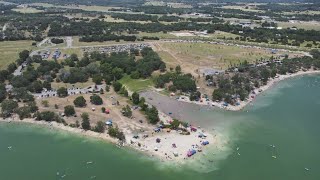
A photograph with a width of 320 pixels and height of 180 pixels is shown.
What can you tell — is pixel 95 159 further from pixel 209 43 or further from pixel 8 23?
pixel 8 23

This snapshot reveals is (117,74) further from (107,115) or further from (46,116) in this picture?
(46,116)

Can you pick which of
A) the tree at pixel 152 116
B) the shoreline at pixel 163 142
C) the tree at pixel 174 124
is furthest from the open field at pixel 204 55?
the shoreline at pixel 163 142

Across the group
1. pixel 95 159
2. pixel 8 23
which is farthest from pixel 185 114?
pixel 8 23

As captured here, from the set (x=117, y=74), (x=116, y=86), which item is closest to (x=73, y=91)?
(x=116, y=86)

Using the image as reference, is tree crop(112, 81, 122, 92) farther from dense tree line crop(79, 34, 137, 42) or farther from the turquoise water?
dense tree line crop(79, 34, 137, 42)

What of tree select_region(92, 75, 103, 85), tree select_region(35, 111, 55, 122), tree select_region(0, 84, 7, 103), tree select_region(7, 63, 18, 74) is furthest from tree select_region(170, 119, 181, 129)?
tree select_region(7, 63, 18, 74)
